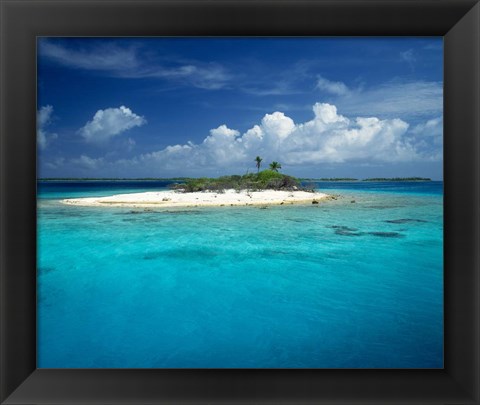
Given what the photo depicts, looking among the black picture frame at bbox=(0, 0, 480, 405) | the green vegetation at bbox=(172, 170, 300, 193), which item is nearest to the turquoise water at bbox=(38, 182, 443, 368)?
the black picture frame at bbox=(0, 0, 480, 405)

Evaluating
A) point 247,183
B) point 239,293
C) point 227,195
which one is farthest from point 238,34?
point 247,183

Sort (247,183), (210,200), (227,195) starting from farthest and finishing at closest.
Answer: (247,183), (227,195), (210,200)

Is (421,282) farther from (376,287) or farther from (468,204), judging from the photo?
(468,204)

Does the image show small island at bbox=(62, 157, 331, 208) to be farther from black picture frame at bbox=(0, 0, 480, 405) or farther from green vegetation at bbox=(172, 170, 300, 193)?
black picture frame at bbox=(0, 0, 480, 405)

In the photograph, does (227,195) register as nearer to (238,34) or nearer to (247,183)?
(247,183)

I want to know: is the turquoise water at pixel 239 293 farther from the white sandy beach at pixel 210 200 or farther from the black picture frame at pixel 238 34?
the white sandy beach at pixel 210 200

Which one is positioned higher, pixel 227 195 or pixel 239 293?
pixel 227 195

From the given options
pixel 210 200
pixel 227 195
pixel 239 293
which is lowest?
pixel 239 293
